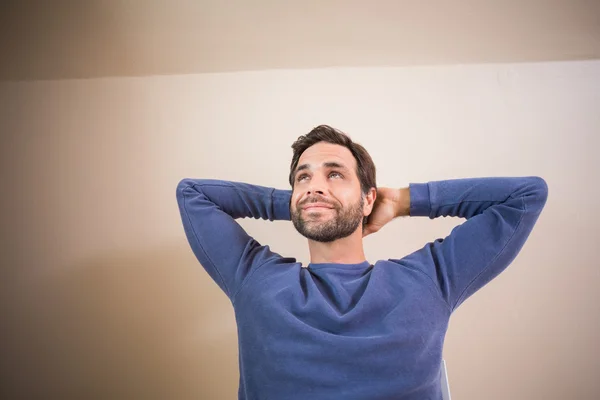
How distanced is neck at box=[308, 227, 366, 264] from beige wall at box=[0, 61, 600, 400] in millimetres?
292

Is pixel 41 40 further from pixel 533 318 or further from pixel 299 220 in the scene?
pixel 533 318

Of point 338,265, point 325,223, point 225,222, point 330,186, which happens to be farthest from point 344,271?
point 225,222

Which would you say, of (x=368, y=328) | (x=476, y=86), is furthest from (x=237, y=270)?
(x=476, y=86)

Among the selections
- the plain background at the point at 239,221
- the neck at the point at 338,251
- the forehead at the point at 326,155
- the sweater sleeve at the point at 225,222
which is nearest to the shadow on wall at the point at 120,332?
the plain background at the point at 239,221

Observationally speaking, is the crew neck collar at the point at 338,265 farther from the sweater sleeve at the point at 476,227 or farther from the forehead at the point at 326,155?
the forehead at the point at 326,155

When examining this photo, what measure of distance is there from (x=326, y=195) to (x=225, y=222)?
30 centimetres

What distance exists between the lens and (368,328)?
83 cm

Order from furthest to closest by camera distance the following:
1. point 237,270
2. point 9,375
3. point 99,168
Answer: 1. point 99,168
2. point 9,375
3. point 237,270

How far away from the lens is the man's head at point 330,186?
970mm

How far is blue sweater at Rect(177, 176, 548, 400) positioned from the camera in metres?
0.78

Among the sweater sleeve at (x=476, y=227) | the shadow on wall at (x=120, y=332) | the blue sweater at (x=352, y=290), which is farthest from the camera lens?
the shadow on wall at (x=120, y=332)

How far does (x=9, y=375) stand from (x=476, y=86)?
2.06 metres

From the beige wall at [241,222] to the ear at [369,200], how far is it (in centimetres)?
27

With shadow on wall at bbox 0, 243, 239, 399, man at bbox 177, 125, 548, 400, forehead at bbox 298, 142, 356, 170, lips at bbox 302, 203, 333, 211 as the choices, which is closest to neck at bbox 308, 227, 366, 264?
man at bbox 177, 125, 548, 400
